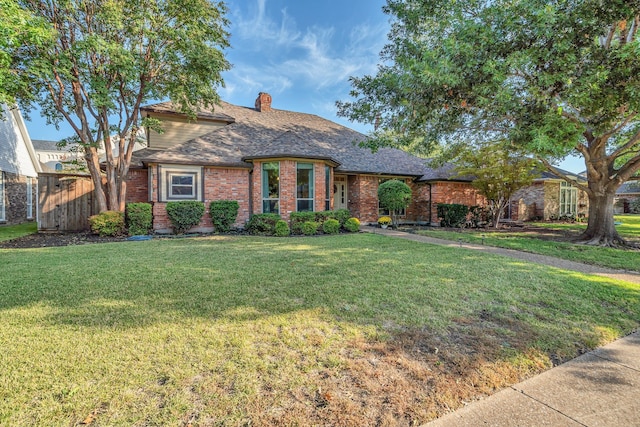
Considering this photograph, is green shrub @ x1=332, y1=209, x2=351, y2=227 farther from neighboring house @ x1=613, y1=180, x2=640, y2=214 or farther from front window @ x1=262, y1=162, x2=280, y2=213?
neighboring house @ x1=613, y1=180, x2=640, y2=214

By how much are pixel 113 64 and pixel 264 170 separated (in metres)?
6.24

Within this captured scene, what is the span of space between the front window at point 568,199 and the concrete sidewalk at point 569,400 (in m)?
22.2

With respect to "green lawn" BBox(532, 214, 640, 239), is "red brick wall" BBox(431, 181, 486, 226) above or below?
above

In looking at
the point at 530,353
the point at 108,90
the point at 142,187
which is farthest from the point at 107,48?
the point at 530,353

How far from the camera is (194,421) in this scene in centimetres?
193

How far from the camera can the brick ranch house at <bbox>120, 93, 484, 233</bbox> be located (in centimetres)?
1219

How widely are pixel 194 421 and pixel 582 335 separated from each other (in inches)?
161

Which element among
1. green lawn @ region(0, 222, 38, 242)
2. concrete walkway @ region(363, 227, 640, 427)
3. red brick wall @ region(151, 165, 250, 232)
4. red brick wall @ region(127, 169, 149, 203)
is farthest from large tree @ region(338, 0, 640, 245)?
green lawn @ region(0, 222, 38, 242)

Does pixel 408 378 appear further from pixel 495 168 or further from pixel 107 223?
pixel 495 168

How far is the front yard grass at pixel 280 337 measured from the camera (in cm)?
211

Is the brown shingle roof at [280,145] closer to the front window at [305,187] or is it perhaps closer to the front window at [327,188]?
the front window at [327,188]

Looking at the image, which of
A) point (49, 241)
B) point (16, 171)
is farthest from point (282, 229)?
point (16, 171)

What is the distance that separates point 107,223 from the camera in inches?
423

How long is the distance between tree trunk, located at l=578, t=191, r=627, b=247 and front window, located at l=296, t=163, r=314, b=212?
10.1 m
